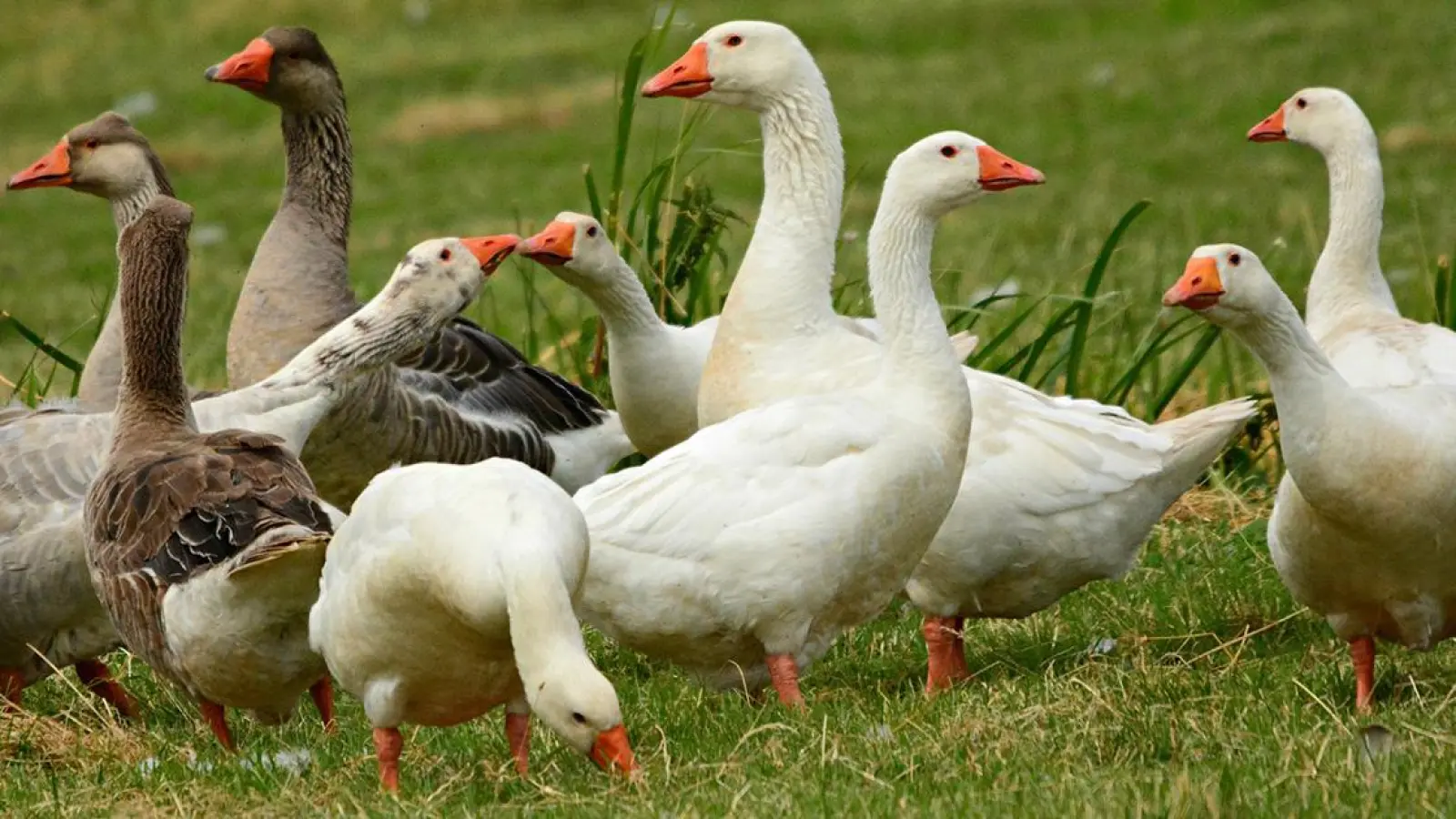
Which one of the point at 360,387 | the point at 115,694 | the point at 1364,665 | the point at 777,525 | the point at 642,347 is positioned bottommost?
the point at 115,694

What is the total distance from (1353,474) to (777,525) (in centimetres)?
153

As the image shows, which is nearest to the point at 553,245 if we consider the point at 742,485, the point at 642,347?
the point at 642,347

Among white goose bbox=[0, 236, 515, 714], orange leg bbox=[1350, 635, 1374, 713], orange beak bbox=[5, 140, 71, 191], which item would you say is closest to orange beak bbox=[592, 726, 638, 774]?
orange leg bbox=[1350, 635, 1374, 713]

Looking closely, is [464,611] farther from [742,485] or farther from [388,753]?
[742,485]

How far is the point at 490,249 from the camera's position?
6957 millimetres

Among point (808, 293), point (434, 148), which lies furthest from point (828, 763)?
point (434, 148)

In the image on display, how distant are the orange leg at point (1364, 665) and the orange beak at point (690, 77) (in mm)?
2871

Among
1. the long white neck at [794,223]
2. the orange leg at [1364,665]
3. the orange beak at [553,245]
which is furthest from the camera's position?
the orange beak at [553,245]

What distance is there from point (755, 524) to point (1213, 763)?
156 centimetres

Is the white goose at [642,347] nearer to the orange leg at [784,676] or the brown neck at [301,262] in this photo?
the brown neck at [301,262]

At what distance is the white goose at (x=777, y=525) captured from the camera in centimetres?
586

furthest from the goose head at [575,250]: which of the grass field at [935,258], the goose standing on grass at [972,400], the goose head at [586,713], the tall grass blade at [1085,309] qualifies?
the goose head at [586,713]

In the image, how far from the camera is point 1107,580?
7684mm

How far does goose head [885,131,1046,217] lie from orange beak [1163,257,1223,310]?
3.45 ft
